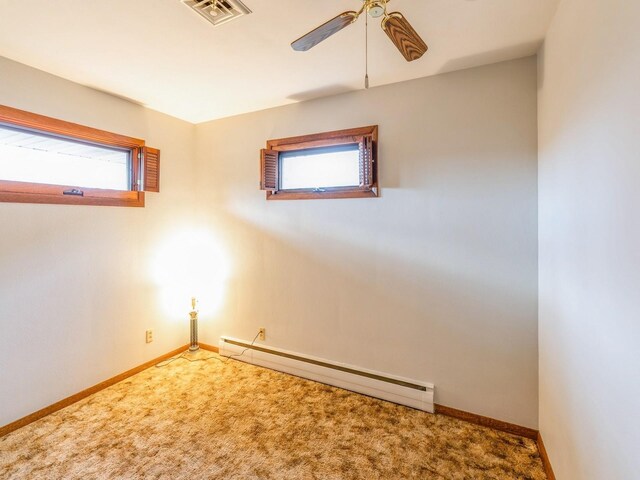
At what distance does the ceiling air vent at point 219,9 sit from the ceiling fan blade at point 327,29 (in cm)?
42

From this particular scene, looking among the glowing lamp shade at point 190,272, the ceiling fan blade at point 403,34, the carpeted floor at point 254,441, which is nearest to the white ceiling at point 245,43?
the ceiling fan blade at point 403,34

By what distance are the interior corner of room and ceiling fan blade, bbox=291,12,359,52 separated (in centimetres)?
43

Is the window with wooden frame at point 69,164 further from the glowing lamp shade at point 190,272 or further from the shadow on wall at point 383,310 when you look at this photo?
the shadow on wall at point 383,310

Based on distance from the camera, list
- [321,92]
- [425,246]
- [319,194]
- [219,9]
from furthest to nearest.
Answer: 1. [319,194]
2. [321,92]
3. [425,246]
4. [219,9]

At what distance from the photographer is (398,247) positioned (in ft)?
8.03

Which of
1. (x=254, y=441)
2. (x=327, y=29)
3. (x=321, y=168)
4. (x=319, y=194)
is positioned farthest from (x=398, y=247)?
(x=254, y=441)

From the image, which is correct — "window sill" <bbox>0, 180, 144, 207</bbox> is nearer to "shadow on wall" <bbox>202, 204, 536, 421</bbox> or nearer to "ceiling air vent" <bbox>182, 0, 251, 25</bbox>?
"shadow on wall" <bbox>202, 204, 536, 421</bbox>

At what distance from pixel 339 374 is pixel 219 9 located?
272 centimetres

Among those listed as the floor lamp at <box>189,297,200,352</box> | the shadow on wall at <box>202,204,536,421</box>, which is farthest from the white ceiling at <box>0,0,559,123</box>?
the floor lamp at <box>189,297,200,352</box>

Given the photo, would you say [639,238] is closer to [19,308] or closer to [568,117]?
[568,117]

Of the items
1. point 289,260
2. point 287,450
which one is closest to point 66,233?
point 289,260

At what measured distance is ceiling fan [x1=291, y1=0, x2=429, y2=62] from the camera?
1290mm

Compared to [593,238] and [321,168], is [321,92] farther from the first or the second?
[593,238]

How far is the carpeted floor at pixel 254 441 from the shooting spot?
1773 mm
